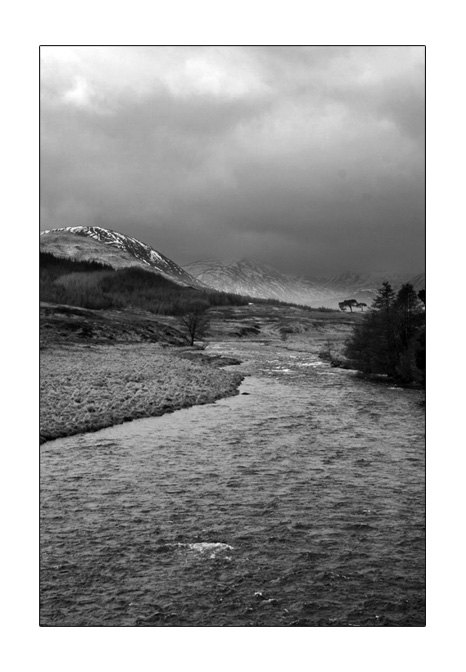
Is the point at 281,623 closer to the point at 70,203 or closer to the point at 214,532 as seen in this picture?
the point at 214,532

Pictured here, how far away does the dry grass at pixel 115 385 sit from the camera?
12.6 meters

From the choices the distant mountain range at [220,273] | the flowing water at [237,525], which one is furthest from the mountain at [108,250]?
the flowing water at [237,525]

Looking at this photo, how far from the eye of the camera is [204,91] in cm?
930

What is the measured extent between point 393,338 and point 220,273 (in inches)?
270

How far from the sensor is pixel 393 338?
1619cm

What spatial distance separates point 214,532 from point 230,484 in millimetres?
2116

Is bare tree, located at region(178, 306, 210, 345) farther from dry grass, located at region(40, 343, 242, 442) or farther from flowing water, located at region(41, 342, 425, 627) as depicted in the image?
flowing water, located at region(41, 342, 425, 627)

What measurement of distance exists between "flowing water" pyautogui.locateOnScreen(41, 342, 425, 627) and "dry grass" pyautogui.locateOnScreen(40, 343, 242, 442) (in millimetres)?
751

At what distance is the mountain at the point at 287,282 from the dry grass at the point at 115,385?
4.22m

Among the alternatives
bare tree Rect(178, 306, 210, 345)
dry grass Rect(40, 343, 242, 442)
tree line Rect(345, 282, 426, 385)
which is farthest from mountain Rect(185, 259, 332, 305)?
bare tree Rect(178, 306, 210, 345)

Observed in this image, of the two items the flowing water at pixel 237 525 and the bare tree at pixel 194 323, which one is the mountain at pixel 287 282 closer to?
the flowing water at pixel 237 525

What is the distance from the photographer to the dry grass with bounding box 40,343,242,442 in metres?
12.6
